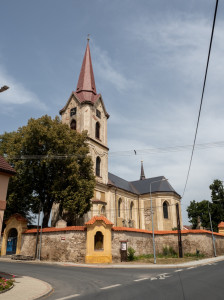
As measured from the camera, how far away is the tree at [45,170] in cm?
2483

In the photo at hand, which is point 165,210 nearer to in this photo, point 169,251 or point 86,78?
point 169,251

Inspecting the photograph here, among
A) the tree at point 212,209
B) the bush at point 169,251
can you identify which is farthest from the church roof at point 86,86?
the tree at point 212,209

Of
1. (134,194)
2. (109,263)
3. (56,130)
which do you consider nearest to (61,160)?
(56,130)

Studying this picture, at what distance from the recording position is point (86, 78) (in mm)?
41781

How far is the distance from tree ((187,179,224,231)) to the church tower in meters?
23.5

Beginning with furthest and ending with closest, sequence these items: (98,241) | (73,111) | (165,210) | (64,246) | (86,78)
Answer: (165,210) → (86,78) → (73,111) → (98,241) → (64,246)

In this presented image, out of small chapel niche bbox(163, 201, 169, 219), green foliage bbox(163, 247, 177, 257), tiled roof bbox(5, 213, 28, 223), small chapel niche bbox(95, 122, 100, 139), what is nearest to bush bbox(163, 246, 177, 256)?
green foliage bbox(163, 247, 177, 257)

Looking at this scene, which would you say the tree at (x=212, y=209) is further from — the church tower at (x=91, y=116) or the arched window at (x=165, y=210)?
the church tower at (x=91, y=116)

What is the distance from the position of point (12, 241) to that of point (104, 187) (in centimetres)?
1460

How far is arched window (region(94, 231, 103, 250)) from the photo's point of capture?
20842 mm

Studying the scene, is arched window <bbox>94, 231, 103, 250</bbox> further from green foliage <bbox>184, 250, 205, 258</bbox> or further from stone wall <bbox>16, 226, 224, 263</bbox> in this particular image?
green foliage <bbox>184, 250, 205, 258</bbox>

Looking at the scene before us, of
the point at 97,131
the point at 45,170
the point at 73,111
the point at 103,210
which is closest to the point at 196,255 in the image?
the point at 103,210

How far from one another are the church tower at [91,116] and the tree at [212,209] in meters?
23.5

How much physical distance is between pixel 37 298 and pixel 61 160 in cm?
1853
